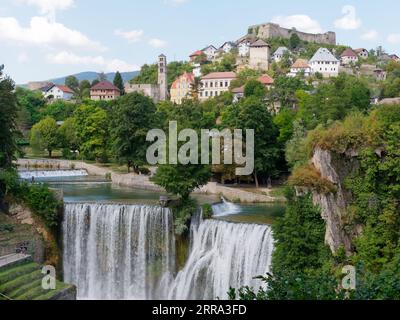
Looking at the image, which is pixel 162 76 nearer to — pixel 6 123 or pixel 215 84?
pixel 215 84

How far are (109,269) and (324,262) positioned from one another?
33.6ft

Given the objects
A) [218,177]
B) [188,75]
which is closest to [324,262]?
[218,177]

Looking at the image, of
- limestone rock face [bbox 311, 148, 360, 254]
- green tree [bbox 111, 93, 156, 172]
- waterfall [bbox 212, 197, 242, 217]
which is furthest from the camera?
green tree [bbox 111, 93, 156, 172]

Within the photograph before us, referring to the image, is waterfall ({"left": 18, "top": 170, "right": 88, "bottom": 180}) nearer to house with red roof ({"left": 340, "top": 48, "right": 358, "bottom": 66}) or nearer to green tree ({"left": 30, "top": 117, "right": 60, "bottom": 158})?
green tree ({"left": 30, "top": 117, "right": 60, "bottom": 158})

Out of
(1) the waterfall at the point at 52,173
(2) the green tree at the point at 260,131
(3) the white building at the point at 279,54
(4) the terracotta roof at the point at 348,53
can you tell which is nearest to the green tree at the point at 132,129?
(1) the waterfall at the point at 52,173

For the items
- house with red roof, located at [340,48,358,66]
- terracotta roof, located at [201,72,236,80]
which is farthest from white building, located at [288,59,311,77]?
house with red roof, located at [340,48,358,66]

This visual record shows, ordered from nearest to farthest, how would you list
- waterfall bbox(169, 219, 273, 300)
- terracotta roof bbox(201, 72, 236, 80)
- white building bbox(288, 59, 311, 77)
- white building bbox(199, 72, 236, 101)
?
waterfall bbox(169, 219, 273, 300) < white building bbox(199, 72, 236, 101) < terracotta roof bbox(201, 72, 236, 80) < white building bbox(288, 59, 311, 77)

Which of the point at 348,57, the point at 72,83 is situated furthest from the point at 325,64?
the point at 72,83

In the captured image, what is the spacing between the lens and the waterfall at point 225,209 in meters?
25.1

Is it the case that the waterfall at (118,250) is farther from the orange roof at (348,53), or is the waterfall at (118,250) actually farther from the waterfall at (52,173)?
the orange roof at (348,53)

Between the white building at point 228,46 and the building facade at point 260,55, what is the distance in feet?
40.8

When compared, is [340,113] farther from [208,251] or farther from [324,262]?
[324,262]

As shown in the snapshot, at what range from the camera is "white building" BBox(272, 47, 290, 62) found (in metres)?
82.7

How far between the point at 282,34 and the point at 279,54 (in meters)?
16.0
